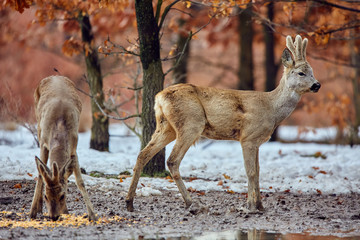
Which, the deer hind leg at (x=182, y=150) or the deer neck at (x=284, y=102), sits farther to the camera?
the deer neck at (x=284, y=102)

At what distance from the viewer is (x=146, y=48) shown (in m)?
9.59

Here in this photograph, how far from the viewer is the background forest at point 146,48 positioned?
9758 mm

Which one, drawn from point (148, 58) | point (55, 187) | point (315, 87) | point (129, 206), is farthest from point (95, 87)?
point (55, 187)

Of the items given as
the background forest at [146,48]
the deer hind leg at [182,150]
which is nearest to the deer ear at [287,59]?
the deer hind leg at [182,150]

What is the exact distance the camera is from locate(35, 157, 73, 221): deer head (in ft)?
20.2

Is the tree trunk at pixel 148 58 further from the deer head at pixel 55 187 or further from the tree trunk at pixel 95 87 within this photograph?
the deer head at pixel 55 187

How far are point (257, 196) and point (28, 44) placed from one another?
16.6 metres

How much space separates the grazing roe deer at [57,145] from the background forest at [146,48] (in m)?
1.42

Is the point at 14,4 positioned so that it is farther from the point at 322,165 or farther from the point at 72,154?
the point at 322,165

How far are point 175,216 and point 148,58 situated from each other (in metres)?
3.56

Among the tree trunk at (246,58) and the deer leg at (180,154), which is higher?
the tree trunk at (246,58)

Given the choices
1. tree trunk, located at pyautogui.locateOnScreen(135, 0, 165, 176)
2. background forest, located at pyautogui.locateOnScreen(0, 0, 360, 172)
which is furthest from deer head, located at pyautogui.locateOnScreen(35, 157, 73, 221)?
tree trunk, located at pyautogui.locateOnScreen(135, 0, 165, 176)

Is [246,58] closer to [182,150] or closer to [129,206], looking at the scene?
[182,150]

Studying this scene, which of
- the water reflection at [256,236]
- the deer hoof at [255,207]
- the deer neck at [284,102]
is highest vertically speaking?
the deer neck at [284,102]
